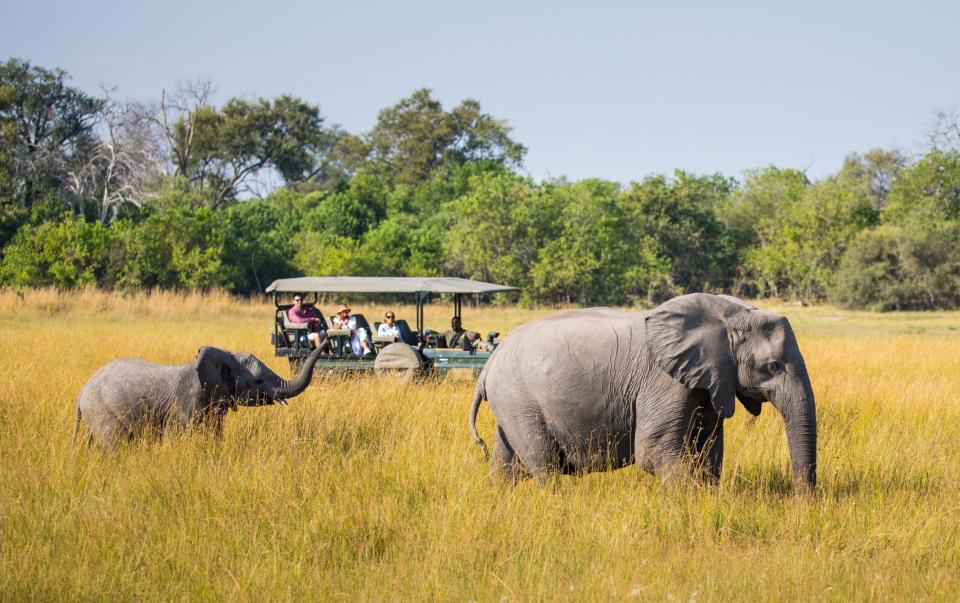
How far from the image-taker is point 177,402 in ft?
Result: 27.2

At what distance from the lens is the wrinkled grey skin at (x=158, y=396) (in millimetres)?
8180

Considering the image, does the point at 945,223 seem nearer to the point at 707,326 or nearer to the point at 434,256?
the point at 434,256

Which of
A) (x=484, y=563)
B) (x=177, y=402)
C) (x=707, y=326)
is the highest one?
→ (x=707, y=326)

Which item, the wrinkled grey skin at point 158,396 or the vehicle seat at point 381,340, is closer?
the wrinkled grey skin at point 158,396

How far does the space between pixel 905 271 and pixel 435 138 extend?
30190mm

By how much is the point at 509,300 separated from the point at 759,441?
109 ft

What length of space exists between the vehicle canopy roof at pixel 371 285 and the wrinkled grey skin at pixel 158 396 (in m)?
6.22

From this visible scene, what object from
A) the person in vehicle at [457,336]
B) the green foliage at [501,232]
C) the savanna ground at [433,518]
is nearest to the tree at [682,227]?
the green foliage at [501,232]

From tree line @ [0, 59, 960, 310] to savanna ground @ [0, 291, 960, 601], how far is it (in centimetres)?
2630

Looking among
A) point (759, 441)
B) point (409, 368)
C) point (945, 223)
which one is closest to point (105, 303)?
point (409, 368)

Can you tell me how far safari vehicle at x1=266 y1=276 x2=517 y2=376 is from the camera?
13594 mm

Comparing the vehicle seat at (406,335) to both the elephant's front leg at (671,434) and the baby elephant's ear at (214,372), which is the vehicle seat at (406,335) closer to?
the baby elephant's ear at (214,372)

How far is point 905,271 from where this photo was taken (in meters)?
40.8

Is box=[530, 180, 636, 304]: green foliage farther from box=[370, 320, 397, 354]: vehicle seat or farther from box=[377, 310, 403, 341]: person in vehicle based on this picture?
box=[370, 320, 397, 354]: vehicle seat
